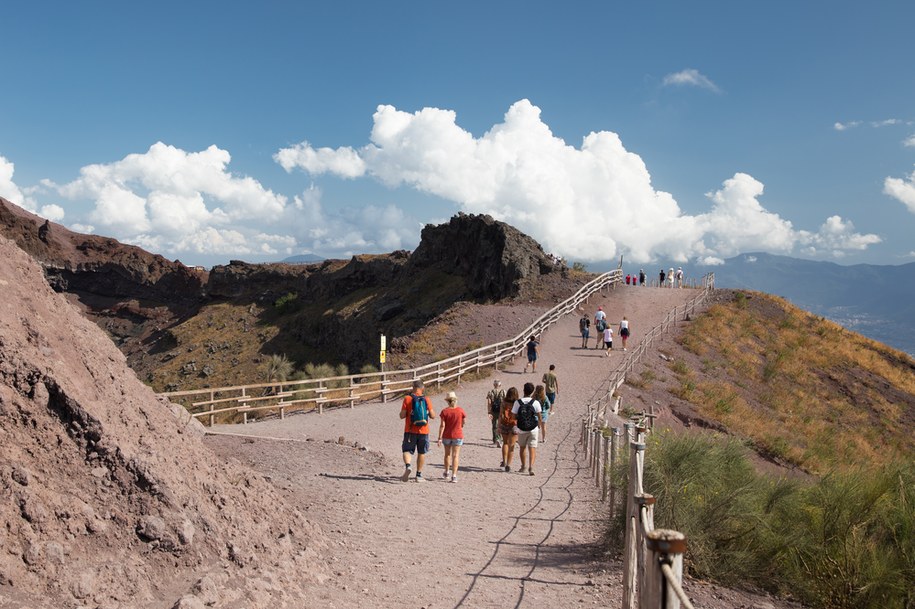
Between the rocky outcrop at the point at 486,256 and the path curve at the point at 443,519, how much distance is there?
73.8 ft

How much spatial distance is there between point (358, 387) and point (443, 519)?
507 inches

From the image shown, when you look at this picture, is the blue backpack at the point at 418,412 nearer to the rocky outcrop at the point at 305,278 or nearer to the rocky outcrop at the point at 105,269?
the rocky outcrop at the point at 305,278

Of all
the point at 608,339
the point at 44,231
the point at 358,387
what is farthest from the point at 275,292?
the point at 358,387

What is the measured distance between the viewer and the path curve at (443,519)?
6.13 meters

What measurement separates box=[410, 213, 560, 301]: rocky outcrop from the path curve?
73.8 ft

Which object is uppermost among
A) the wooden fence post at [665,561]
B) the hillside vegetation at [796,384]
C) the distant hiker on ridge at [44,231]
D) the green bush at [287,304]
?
the distant hiker on ridge at [44,231]

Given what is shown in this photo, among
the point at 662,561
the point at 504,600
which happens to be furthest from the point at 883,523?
the point at 662,561

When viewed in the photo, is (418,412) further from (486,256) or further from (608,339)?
(486,256)

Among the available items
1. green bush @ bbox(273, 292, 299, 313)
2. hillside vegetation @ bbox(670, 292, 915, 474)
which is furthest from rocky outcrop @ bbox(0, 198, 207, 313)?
hillside vegetation @ bbox(670, 292, 915, 474)

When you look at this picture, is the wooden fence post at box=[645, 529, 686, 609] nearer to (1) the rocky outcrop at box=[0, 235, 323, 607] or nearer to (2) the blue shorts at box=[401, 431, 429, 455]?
(1) the rocky outcrop at box=[0, 235, 323, 607]

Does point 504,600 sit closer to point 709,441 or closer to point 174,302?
point 709,441

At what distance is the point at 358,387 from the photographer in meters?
21.1

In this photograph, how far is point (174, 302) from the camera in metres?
77.5

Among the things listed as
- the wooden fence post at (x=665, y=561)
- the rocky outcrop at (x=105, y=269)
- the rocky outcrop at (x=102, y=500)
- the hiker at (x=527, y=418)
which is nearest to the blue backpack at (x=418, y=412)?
the hiker at (x=527, y=418)
